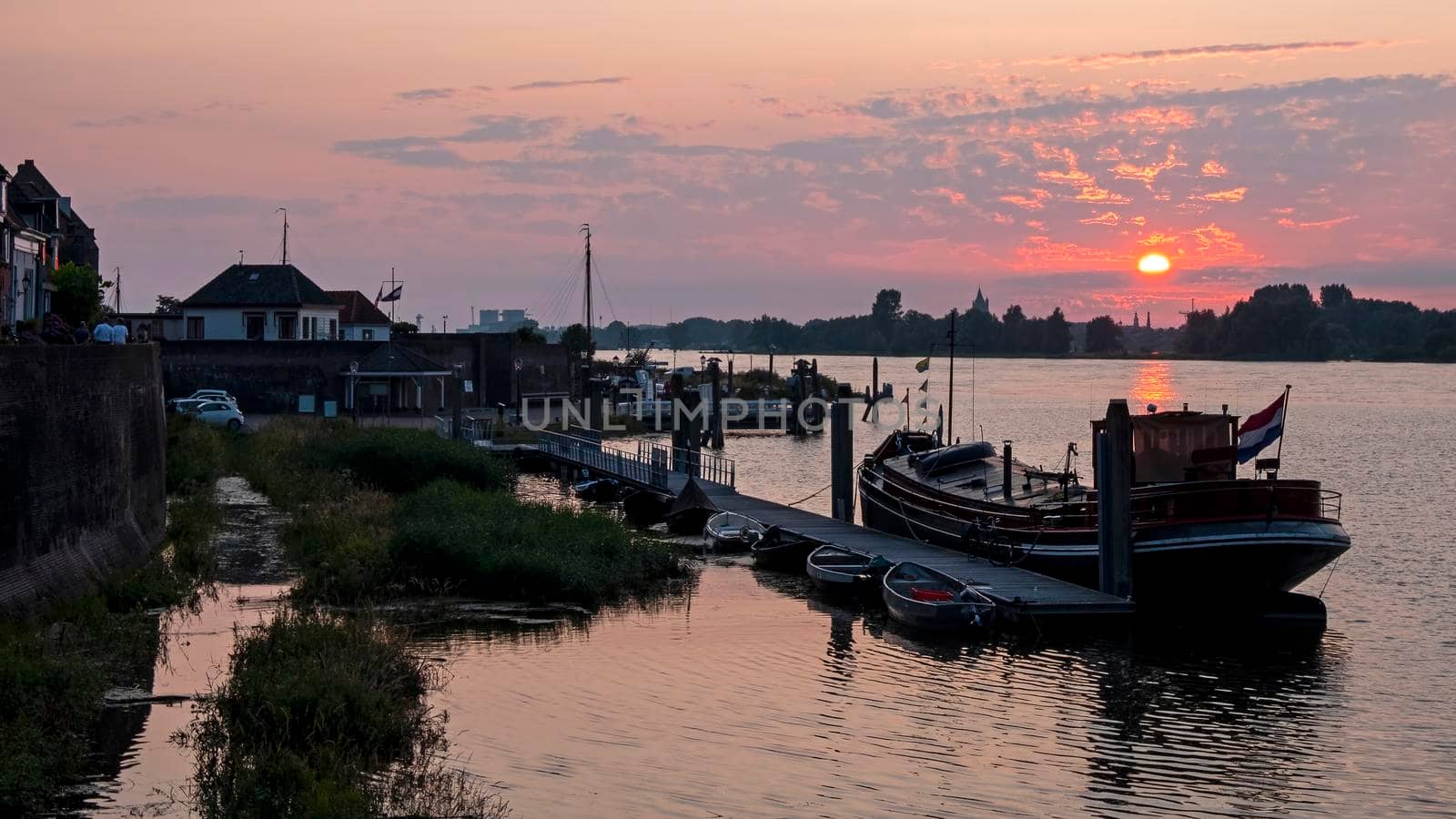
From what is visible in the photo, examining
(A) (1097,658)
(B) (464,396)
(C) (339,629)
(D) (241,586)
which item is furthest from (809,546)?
(B) (464,396)

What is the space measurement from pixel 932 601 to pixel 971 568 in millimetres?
3298

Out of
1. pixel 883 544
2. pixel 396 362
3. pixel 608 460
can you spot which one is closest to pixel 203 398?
pixel 396 362

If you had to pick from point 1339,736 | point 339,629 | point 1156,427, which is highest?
point 1156,427

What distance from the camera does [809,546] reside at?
3397 centimetres

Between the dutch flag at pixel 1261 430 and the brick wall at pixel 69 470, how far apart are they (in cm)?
2058

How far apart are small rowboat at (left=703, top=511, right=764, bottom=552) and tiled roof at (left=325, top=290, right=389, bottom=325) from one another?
5324cm

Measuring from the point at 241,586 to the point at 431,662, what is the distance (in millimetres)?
7742

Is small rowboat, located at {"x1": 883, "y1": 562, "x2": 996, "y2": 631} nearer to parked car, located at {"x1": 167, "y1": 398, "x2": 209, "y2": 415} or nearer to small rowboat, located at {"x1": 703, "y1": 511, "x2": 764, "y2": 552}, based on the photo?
small rowboat, located at {"x1": 703, "y1": 511, "x2": 764, "y2": 552}

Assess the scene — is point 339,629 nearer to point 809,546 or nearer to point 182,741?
point 182,741

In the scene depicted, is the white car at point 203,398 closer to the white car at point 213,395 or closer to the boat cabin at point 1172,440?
the white car at point 213,395

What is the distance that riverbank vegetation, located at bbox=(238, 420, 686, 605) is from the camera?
28.6m

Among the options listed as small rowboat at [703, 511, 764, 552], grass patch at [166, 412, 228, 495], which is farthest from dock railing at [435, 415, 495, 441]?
small rowboat at [703, 511, 764, 552]

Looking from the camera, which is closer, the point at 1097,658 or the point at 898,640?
the point at 1097,658

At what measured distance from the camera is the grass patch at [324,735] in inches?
588
